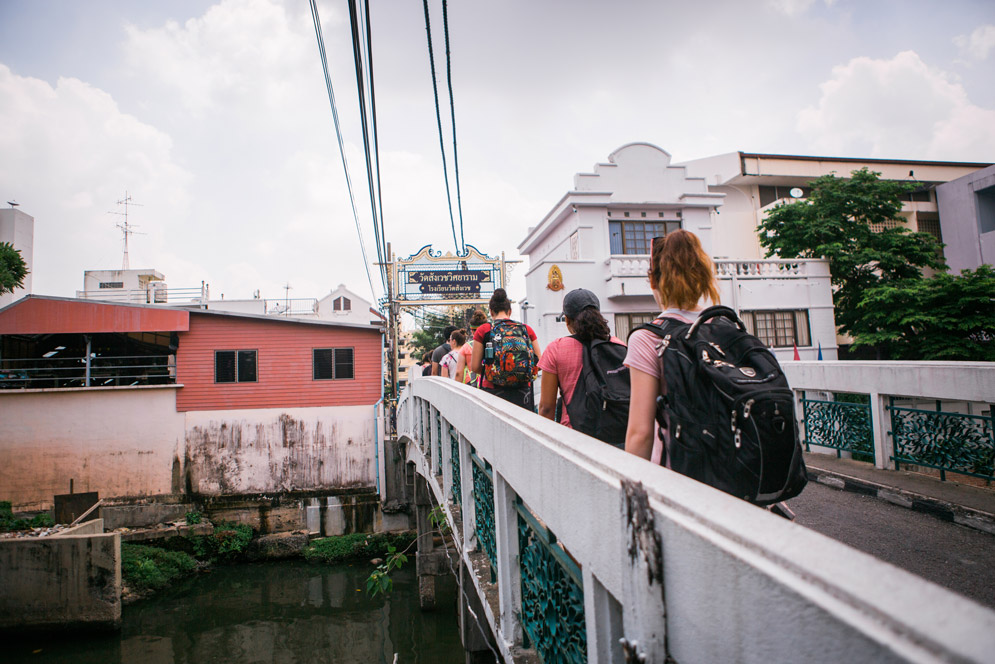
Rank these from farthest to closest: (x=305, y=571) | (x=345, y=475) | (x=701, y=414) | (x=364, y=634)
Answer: (x=345, y=475), (x=305, y=571), (x=364, y=634), (x=701, y=414)

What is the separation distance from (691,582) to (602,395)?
5.58 ft

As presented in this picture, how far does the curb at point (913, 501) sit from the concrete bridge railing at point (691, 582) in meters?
3.65

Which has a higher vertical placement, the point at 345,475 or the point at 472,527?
the point at 472,527

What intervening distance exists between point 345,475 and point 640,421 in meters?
17.0

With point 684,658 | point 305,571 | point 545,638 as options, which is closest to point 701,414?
point 684,658

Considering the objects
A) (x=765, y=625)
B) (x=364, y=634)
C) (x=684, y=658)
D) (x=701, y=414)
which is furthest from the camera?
(x=364, y=634)

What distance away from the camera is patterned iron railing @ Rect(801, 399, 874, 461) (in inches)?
223

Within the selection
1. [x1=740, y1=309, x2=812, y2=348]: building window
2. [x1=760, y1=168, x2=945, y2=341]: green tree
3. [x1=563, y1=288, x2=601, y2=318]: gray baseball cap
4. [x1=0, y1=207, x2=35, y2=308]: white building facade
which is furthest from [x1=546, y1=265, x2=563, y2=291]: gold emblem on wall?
[x1=0, y1=207, x2=35, y2=308]: white building facade

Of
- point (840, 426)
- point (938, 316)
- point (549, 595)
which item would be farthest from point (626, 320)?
point (549, 595)

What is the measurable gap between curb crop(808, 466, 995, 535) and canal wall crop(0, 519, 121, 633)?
1552cm

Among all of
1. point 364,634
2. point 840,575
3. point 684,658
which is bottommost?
point 364,634

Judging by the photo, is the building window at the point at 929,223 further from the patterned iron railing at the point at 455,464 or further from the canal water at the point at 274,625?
the patterned iron railing at the point at 455,464

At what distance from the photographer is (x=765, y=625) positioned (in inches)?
32.1

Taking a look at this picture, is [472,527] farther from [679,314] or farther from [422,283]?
[422,283]
